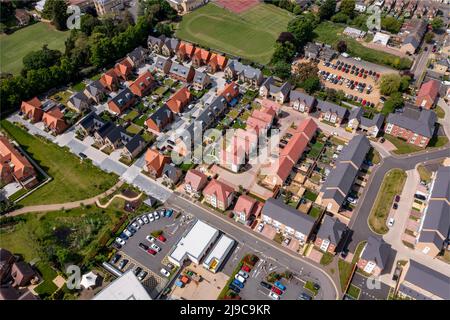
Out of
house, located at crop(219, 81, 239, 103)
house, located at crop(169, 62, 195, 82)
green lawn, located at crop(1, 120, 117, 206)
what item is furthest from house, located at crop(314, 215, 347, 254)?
house, located at crop(169, 62, 195, 82)

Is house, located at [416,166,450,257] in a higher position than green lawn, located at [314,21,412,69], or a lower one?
lower

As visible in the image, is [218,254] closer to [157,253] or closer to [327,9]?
[157,253]

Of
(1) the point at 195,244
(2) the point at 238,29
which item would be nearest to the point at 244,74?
(2) the point at 238,29

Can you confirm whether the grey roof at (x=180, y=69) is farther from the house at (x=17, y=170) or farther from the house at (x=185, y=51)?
the house at (x=17, y=170)

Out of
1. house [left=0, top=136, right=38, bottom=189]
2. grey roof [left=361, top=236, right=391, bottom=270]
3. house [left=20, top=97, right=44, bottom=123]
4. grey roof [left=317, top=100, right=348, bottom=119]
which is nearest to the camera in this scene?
grey roof [left=361, top=236, right=391, bottom=270]

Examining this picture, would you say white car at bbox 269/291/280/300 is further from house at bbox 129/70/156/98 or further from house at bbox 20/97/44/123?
house at bbox 20/97/44/123
